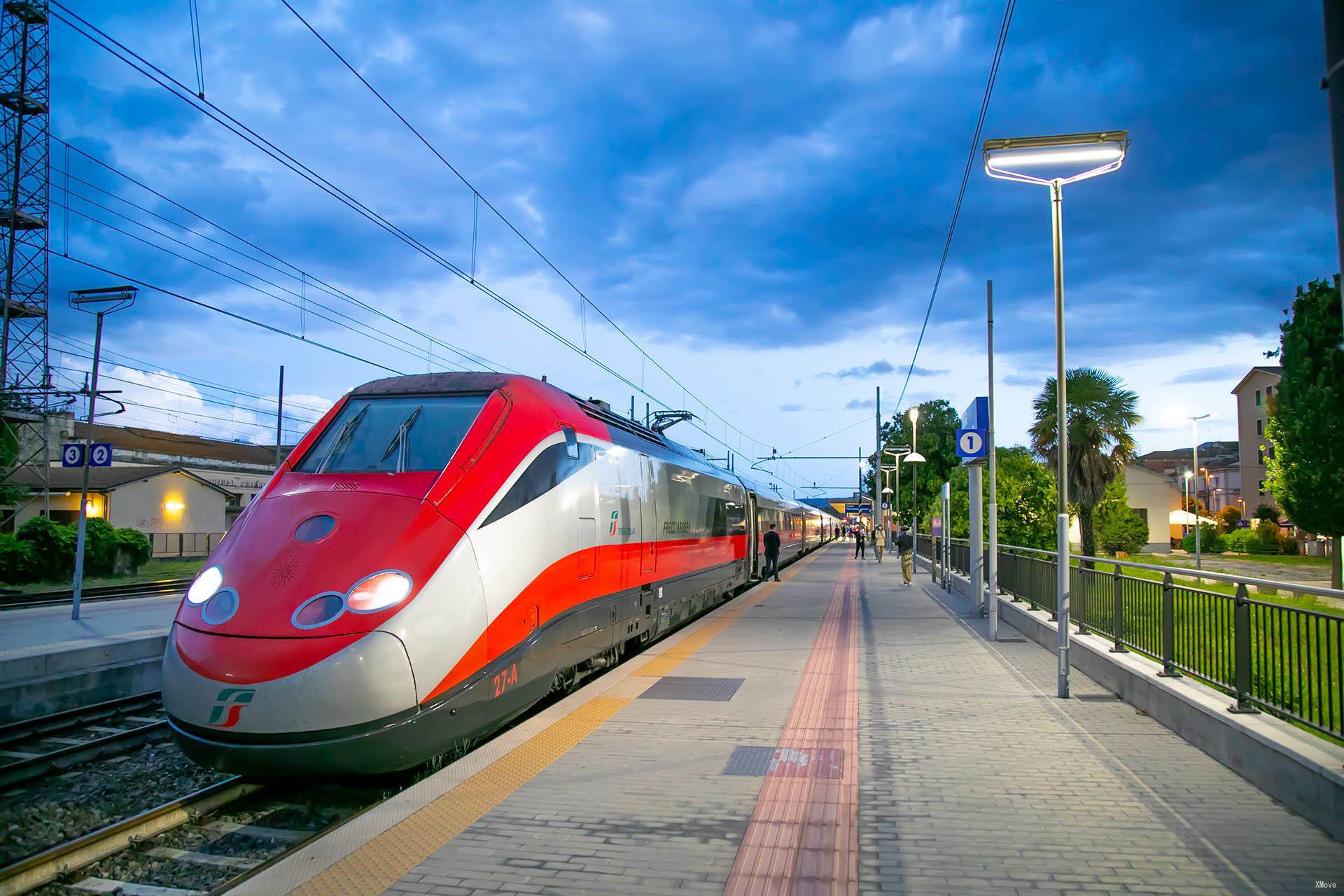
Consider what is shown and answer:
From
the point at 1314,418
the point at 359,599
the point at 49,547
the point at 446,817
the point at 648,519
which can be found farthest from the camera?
the point at 1314,418

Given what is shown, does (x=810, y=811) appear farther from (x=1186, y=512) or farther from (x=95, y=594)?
(x=1186, y=512)

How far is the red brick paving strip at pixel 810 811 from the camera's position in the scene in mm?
4180

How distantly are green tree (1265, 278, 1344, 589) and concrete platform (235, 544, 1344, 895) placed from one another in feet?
78.8

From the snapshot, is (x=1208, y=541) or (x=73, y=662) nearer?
(x=73, y=662)

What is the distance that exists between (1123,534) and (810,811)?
4360cm

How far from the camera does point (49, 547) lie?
2294 centimetres

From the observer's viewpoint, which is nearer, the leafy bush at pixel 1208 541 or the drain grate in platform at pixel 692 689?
the drain grate in platform at pixel 692 689

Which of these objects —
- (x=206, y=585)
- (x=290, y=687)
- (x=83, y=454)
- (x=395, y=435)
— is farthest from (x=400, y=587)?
(x=83, y=454)

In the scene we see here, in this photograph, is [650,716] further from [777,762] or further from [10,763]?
[10,763]

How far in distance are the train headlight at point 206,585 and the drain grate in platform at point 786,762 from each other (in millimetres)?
3473

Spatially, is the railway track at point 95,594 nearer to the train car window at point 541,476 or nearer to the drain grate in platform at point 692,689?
the drain grate in platform at point 692,689

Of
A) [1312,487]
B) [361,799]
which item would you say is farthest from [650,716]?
[1312,487]

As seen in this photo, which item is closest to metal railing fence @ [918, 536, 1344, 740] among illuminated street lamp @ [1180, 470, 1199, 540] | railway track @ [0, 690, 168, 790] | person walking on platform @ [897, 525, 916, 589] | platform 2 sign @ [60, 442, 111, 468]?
railway track @ [0, 690, 168, 790]

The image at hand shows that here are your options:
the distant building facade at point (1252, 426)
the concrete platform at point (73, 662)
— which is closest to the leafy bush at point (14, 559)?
the concrete platform at point (73, 662)
